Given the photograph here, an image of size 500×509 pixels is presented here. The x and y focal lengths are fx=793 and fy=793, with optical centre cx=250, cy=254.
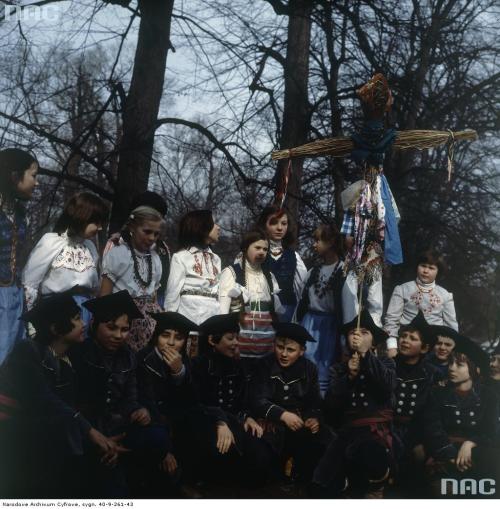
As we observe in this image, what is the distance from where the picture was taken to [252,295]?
17.3 ft

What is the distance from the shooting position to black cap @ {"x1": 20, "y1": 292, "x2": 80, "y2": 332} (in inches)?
167

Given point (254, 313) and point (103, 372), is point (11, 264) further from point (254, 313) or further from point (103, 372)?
point (254, 313)

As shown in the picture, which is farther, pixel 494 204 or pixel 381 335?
pixel 494 204

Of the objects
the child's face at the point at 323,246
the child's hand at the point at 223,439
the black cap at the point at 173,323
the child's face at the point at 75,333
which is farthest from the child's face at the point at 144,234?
the child's hand at the point at 223,439

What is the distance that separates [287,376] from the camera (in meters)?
4.61

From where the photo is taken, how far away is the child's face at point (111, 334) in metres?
4.35

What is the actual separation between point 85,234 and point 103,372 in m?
0.96

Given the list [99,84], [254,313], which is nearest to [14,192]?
[254,313]

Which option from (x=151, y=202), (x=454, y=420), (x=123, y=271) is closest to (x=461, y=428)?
(x=454, y=420)

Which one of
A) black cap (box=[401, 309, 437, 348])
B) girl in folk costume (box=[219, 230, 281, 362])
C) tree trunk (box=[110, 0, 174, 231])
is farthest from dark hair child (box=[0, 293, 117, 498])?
tree trunk (box=[110, 0, 174, 231])

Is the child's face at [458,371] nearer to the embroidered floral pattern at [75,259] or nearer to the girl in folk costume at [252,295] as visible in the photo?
the girl in folk costume at [252,295]

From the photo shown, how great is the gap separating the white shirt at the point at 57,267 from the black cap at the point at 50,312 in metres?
0.34

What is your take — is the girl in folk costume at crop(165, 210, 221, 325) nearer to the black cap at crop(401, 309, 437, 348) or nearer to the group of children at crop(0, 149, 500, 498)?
the group of children at crop(0, 149, 500, 498)

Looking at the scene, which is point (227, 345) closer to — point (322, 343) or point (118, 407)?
point (118, 407)
